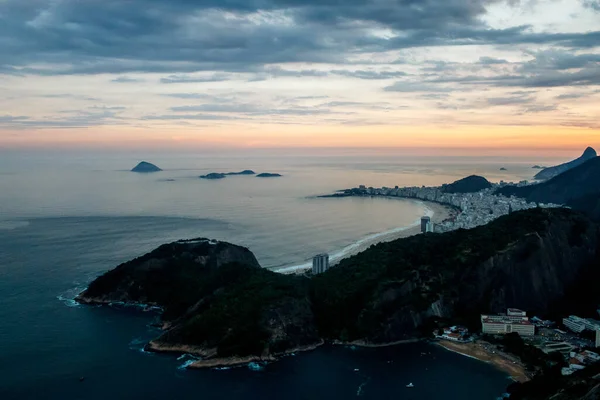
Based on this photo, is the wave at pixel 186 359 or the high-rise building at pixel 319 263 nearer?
the wave at pixel 186 359

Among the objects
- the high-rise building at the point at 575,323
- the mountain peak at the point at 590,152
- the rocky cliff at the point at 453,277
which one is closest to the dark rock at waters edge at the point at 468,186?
the mountain peak at the point at 590,152

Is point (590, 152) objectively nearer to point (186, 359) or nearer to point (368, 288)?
point (368, 288)

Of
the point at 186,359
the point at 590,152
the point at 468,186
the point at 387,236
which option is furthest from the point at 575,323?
the point at 590,152

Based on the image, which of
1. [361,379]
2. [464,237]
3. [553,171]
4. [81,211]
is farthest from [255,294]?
[553,171]

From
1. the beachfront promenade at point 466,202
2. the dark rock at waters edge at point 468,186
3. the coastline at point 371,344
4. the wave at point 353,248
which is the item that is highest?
the dark rock at waters edge at point 468,186

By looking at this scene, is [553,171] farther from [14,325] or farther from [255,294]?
[14,325]

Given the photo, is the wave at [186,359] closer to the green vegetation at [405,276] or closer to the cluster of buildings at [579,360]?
→ the green vegetation at [405,276]
